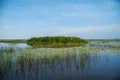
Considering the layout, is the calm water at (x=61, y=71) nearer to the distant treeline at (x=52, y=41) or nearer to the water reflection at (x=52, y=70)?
the water reflection at (x=52, y=70)

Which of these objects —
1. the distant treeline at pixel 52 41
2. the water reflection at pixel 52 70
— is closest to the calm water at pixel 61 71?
the water reflection at pixel 52 70

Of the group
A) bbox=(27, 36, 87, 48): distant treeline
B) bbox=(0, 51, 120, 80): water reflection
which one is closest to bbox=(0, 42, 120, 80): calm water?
bbox=(0, 51, 120, 80): water reflection

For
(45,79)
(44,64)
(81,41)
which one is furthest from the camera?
(81,41)

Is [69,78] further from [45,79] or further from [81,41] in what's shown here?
[81,41]

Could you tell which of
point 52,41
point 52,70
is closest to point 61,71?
point 52,70

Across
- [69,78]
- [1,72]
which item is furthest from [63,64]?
[1,72]

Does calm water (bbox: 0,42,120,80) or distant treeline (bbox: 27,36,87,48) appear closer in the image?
calm water (bbox: 0,42,120,80)

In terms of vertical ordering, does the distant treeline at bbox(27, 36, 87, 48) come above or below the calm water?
above

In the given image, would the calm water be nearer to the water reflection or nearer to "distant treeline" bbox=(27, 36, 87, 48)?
the water reflection

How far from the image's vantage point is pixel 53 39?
1358cm

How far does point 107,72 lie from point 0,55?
3.17 m

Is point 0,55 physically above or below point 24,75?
above

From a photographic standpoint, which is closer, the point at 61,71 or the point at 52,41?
the point at 61,71

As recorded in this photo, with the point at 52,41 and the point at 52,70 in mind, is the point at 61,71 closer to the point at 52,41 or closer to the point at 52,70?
the point at 52,70
